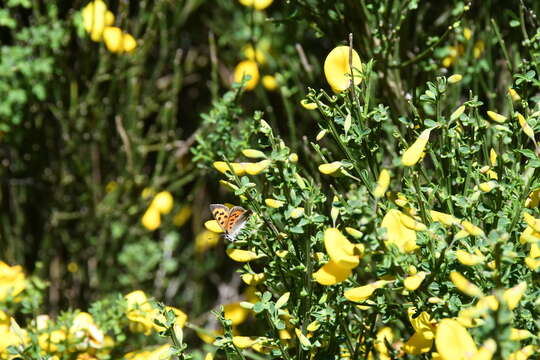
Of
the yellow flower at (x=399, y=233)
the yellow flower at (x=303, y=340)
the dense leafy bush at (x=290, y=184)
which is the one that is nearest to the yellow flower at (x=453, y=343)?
the dense leafy bush at (x=290, y=184)

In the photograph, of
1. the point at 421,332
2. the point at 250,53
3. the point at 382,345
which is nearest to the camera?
the point at 421,332

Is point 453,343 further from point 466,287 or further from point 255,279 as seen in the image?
point 255,279

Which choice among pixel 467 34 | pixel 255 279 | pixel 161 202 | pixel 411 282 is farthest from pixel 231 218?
pixel 161 202

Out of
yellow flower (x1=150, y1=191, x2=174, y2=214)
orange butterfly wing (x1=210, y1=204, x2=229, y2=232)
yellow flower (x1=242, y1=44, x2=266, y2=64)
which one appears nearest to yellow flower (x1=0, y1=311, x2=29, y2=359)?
orange butterfly wing (x1=210, y1=204, x2=229, y2=232)

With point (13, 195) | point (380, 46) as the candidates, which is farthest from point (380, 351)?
point (13, 195)

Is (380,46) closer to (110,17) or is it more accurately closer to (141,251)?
(110,17)
